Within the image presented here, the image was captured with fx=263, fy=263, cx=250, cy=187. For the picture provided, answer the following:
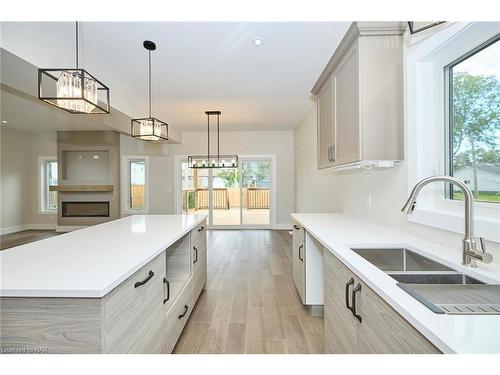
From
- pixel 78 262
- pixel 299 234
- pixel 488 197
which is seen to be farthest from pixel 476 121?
pixel 78 262

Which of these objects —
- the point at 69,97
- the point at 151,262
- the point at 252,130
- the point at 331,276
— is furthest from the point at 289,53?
the point at 252,130

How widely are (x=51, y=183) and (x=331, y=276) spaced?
29.9 feet

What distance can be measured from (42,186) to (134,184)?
2.83 metres

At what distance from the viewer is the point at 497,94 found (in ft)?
4.38

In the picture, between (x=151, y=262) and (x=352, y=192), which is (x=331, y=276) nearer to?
(x=151, y=262)

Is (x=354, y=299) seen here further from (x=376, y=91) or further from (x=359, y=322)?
(x=376, y=91)

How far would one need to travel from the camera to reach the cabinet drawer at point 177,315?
68.7 inches

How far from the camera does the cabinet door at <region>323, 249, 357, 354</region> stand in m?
1.29

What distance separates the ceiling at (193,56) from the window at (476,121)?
120 centimetres

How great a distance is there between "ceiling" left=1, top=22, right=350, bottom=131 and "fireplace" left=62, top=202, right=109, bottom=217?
4.11m

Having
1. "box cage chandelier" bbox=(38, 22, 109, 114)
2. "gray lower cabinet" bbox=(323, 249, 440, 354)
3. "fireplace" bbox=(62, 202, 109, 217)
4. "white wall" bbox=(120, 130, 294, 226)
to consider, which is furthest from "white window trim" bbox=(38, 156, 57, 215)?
"gray lower cabinet" bbox=(323, 249, 440, 354)

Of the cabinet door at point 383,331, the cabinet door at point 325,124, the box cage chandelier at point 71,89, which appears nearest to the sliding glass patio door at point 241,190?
the cabinet door at point 325,124

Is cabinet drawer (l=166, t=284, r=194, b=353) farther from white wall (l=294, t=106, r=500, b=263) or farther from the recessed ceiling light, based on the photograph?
the recessed ceiling light

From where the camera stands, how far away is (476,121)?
1.48 meters
